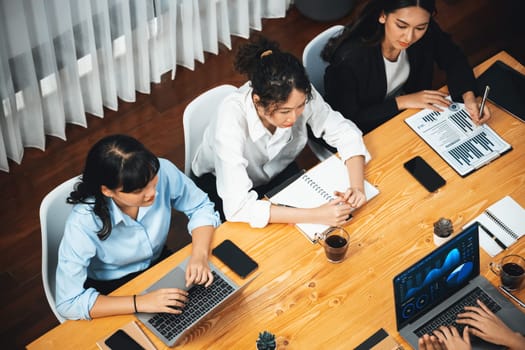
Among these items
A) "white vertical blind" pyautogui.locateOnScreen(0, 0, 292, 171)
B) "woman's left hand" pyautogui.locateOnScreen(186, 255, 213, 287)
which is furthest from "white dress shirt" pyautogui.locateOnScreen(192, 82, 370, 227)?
"white vertical blind" pyautogui.locateOnScreen(0, 0, 292, 171)

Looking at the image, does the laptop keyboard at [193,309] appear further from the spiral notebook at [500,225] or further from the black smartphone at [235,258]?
the spiral notebook at [500,225]

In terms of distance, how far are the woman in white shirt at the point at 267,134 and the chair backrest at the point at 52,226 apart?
0.54m

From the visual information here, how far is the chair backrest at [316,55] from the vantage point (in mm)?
2938

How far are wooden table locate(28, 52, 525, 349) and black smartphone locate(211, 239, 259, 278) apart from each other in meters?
0.02

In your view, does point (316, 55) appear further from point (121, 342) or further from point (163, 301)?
point (121, 342)

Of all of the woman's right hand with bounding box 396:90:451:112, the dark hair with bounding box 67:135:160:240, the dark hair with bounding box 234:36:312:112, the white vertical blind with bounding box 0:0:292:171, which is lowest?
the white vertical blind with bounding box 0:0:292:171

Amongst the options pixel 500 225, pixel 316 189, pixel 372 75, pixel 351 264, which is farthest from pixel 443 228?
pixel 372 75

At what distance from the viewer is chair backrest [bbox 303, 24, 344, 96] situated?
9.64 ft

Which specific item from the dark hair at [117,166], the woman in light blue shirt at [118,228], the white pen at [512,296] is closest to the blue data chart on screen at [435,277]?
the white pen at [512,296]

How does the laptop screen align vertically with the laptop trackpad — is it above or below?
above

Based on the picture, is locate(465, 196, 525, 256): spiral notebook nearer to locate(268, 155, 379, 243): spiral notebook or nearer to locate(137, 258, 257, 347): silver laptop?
locate(268, 155, 379, 243): spiral notebook

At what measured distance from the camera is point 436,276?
214 cm

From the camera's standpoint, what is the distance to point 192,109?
265 cm

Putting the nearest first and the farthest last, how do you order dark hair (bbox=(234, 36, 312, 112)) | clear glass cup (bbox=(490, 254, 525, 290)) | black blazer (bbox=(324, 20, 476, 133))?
clear glass cup (bbox=(490, 254, 525, 290)) < dark hair (bbox=(234, 36, 312, 112)) < black blazer (bbox=(324, 20, 476, 133))
